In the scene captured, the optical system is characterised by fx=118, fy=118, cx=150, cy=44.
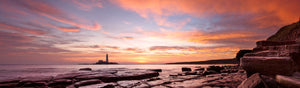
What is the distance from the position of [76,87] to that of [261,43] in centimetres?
727

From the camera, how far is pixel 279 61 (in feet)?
8.57

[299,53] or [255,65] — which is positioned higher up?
[299,53]

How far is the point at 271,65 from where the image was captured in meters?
2.74

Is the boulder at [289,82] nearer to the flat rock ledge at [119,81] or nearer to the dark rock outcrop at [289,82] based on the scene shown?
the dark rock outcrop at [289,82]

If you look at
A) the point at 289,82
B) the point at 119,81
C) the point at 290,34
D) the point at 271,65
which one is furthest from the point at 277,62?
the point at 290,34

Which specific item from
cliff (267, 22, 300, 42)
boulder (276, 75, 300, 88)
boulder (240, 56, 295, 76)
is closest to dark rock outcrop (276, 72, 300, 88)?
boulder (276, 75, 300, 88)

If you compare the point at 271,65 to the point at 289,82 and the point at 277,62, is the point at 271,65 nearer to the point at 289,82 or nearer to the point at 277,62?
the point at 277,62

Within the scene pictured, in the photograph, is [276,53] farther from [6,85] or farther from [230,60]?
[230,60]

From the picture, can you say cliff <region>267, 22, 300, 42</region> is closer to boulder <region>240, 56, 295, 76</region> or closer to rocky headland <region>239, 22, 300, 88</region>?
rocky headland <region>239, 22, 300, 88</region>

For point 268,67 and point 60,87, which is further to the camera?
point 60,87

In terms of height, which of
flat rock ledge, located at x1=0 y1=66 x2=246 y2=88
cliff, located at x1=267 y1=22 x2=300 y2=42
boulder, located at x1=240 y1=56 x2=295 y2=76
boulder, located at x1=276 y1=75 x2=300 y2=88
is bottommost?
flat rock ledge, located at x1=0 y1=66 x2=246 y2=88

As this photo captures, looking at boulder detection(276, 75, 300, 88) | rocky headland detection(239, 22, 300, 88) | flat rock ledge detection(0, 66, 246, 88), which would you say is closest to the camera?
boulder detection(276, 75, 300, 88)

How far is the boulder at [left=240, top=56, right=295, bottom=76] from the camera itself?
8.29 ft

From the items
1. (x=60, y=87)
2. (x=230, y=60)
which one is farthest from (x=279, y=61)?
(x=230, y=60)
